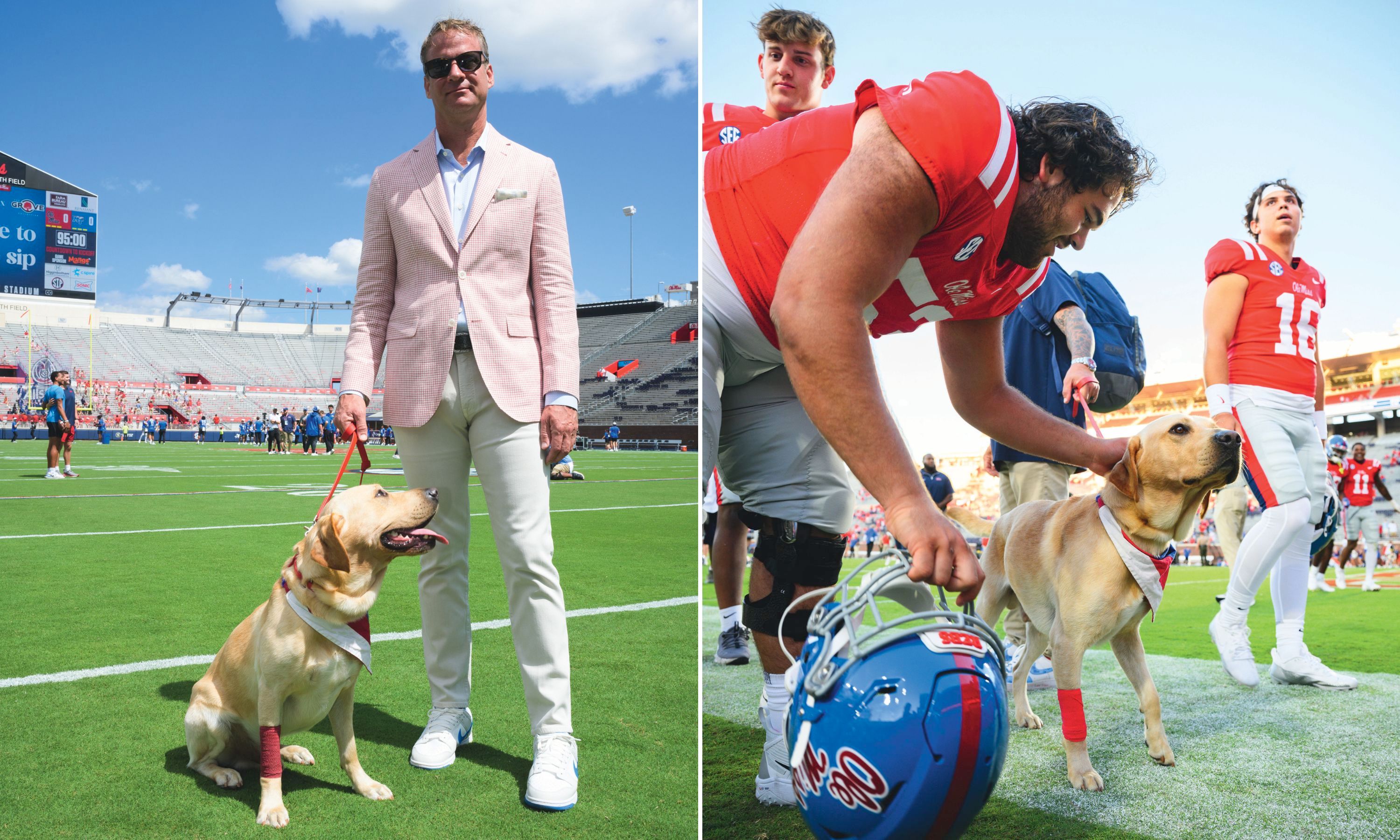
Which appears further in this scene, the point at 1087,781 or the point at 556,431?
the point at 556,431

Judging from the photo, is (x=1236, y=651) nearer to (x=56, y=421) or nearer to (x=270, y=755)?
(x=270, y=755)

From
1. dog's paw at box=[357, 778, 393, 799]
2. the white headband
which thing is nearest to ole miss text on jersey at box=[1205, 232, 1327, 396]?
the white headband

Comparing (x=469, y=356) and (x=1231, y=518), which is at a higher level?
(x=469, y=356)

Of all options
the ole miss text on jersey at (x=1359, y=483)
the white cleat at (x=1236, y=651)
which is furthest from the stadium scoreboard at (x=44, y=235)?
the white cleat at (x=1236, y=651)

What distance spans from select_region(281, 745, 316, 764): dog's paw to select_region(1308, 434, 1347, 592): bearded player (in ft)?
25.5

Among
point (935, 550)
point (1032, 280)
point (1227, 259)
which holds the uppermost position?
point (1227, 259)

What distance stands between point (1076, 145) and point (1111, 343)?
2.36 m

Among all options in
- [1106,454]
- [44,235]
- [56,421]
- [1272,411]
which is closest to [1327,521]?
[1272,411]

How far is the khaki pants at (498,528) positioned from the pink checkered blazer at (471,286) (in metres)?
0.06

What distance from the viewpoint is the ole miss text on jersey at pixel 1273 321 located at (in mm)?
3773

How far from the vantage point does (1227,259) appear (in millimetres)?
3891

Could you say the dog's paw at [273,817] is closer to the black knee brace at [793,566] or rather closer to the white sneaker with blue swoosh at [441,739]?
the white sneaker with blue swoosh at [441,739]

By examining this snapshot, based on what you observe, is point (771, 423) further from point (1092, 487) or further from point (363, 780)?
point (1092, 487)

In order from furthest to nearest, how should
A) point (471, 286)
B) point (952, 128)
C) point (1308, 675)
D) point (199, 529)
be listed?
point (199, 529) → point (1308, 675) → point (471, 286) → point (952, 128)
